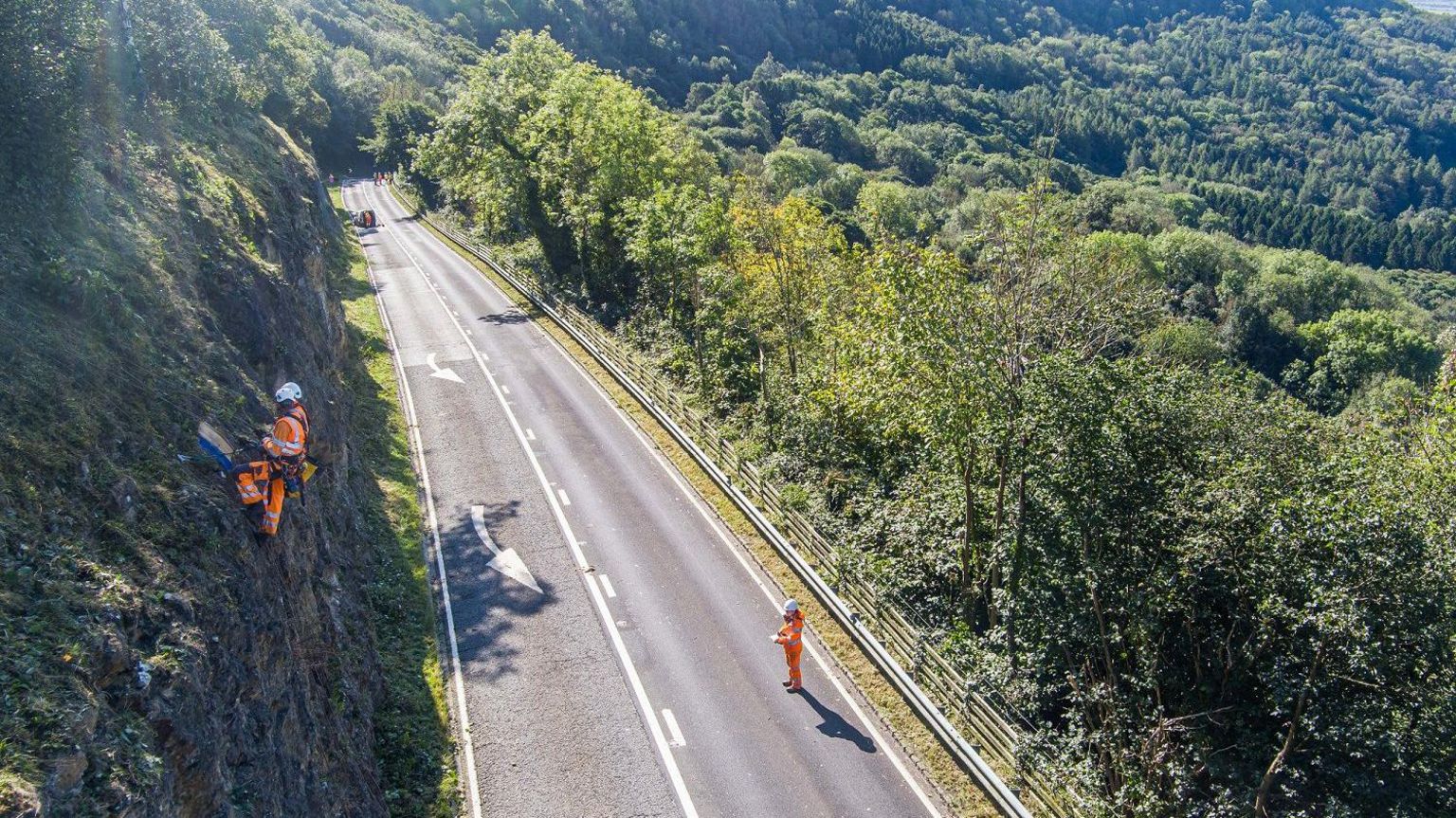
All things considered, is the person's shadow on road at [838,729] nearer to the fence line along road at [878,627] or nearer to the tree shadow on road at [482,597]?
the fence line along road at [878,627]

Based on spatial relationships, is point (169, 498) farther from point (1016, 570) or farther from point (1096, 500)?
point (1096, 500)

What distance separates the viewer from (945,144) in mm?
155625

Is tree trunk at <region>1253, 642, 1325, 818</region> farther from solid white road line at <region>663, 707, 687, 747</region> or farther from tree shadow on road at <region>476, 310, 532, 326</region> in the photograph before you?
tree shadow on road at <region>476, 310, 532, 326</region>

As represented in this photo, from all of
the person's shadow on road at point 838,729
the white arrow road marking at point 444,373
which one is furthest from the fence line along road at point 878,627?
the white arrow road marking at point 444,373

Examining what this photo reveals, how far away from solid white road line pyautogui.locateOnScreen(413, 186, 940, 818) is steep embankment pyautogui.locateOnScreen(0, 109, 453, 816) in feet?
24.5

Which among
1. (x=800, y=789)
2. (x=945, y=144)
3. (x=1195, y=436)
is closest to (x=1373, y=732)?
(x=1195, y=436)

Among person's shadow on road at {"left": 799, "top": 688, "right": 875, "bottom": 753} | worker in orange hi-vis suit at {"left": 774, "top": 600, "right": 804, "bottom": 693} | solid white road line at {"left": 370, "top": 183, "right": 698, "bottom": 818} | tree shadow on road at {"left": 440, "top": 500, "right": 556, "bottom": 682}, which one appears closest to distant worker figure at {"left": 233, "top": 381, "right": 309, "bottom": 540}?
tree shadow on road at {"left": 440, "top": 500, "right": 556, "bottom": 682}

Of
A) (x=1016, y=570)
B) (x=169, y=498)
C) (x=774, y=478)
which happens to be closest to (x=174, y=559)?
(x=169, y=498)

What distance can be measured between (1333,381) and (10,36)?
8233 cm

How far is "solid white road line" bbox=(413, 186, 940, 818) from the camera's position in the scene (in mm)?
15398

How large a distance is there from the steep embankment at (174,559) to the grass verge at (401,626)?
58mm

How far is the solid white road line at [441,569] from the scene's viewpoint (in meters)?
15.0

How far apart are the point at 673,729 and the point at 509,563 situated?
6.87 metres

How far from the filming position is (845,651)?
18.6 m
